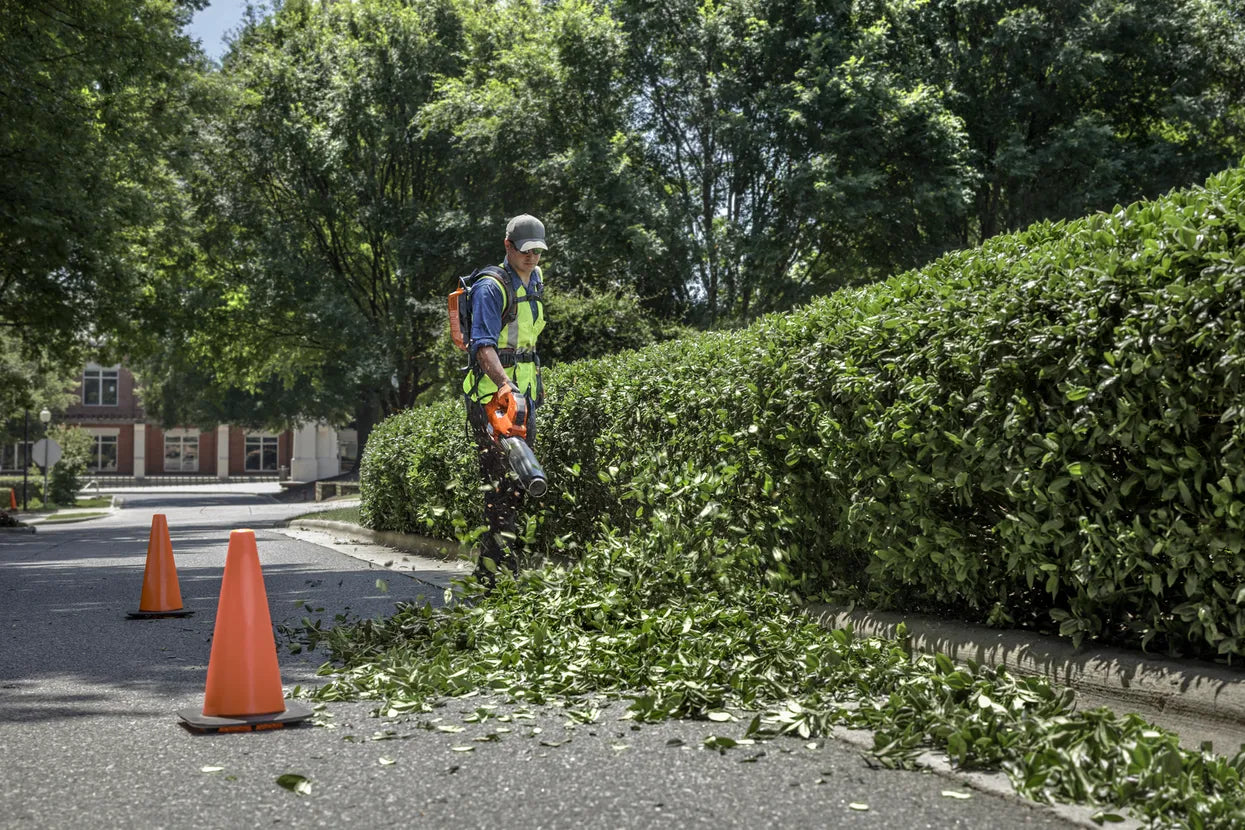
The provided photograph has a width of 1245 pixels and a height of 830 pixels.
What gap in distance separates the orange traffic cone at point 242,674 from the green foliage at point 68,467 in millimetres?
39358

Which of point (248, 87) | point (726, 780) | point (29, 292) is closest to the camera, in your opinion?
point (726, 780)

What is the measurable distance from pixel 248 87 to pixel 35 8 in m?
16.5

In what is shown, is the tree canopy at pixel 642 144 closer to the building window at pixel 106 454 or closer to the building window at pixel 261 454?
the building window at pixel 261 454

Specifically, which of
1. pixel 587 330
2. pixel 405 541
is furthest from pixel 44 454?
pixel 405 541

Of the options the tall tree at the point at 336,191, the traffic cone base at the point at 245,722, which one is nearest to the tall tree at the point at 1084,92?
the tall tree at the point at 336,191

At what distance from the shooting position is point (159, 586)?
27.5 feet

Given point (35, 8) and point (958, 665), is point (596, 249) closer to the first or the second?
point (35, 8)

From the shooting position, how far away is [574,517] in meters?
9.27

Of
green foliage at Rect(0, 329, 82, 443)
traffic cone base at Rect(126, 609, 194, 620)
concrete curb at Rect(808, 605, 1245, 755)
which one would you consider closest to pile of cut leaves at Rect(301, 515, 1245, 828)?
concrete curb at Rect(808, 605, 1245, 755)

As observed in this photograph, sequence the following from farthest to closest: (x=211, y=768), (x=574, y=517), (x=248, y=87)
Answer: (x=248, y=87), (x=574, y=517), (x=211, y=768)

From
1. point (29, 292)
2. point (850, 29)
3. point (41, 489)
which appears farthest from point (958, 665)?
point (41, 489)

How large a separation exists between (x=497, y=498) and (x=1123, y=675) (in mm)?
4750

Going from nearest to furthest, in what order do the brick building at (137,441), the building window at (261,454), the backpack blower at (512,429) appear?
the backpack blower at (512,429) → the brick building at (137,441) → the building window at (261,454)

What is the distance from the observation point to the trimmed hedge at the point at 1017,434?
3.80 m
